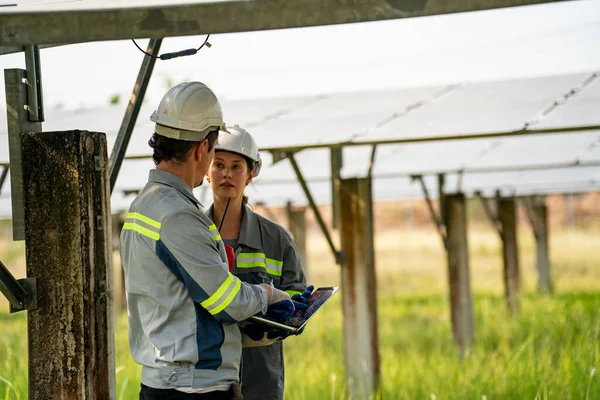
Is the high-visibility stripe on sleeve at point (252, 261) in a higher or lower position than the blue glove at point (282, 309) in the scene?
higher

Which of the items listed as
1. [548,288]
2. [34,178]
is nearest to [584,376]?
[34,178]

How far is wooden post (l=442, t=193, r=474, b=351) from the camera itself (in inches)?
341

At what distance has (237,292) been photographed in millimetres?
2367

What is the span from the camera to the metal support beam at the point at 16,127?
254cm

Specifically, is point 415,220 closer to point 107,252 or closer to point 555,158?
point 555,158

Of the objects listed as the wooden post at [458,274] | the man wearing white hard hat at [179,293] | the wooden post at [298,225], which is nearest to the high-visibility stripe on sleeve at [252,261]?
the man wearing white hard hat at [179,293]

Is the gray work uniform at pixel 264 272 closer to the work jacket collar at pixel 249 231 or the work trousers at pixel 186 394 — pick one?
the work jacket collar at pixel 249 231

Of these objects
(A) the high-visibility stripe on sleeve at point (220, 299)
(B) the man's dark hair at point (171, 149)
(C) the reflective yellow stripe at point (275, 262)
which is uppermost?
(B) the man's dark hair at point (171, 149)

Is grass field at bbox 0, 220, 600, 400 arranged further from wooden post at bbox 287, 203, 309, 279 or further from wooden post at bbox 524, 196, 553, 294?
wooden post at bbox 287, 203, 309, 279

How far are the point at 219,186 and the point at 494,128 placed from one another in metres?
2.14

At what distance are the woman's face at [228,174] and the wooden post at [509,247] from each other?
26.7ft

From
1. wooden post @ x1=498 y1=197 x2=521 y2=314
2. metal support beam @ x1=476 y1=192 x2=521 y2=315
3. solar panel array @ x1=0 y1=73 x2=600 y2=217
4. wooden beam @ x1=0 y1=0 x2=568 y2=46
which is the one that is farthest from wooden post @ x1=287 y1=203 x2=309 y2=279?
wooden beam @ x1=0 y1=0 x2=568 y2=46

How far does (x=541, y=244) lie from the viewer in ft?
47.3

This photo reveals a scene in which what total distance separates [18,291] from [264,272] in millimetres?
1072
